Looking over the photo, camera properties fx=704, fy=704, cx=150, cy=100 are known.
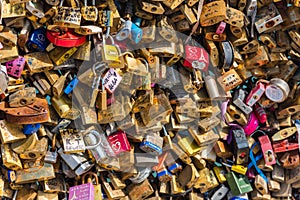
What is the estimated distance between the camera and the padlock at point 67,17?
3230mm

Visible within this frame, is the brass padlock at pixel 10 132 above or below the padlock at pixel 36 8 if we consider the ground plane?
below

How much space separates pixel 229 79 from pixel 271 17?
0.40 metres

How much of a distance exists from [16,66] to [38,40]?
6.4 inches

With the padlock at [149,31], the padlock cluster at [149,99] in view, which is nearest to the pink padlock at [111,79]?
the padlock cluster at [149,99]

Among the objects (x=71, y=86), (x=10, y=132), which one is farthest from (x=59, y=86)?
(x=10, y=132)

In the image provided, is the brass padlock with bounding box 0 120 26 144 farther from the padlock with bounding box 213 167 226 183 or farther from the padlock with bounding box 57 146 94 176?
the padlock with bounding box 213 167 226 183

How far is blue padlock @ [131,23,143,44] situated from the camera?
341 centimetres

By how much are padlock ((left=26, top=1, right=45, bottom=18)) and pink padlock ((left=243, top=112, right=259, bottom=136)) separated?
1337mm

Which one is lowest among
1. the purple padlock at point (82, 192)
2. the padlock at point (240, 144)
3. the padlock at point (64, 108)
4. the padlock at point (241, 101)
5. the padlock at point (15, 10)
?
the purple padlock at point (82, 192)

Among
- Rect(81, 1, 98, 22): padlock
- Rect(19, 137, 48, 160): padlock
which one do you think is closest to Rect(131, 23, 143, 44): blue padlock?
Rect(81, 1, 98, 22): padlock

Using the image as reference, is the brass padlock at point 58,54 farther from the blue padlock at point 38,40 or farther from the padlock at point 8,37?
the padlock at point 8,37

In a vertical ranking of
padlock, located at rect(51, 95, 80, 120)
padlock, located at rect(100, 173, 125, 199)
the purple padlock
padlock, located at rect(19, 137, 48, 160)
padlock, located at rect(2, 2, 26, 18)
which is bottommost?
padlock, located at rect(100, 173, 125, 199)

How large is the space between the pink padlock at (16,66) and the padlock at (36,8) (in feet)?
0.73

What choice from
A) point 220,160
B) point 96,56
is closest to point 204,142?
point 220,160
